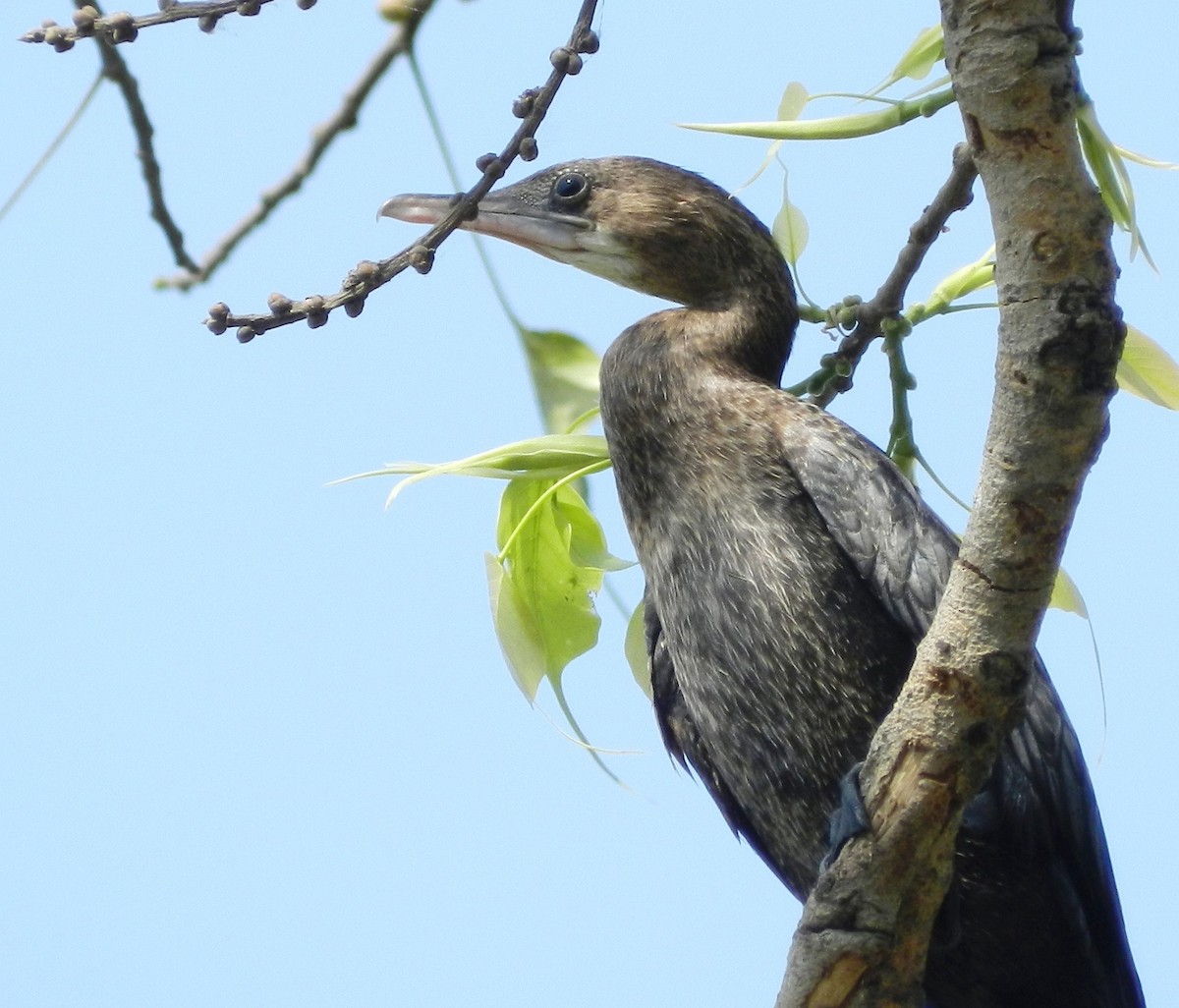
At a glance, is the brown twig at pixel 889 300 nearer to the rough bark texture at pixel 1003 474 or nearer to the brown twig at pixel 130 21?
the rough bark texture at pixel 1003 474

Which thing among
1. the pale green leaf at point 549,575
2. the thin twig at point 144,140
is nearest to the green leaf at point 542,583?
the pale green leaf at point 549,575

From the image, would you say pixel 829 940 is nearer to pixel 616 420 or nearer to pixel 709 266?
pixel 616 420

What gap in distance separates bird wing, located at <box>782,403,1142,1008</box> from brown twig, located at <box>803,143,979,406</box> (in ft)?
0.60

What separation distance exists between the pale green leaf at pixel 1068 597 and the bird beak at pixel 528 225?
74 cm

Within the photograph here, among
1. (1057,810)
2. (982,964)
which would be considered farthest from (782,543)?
(982,964)

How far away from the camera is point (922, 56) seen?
170 centimetres

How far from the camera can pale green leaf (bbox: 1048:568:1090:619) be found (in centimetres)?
177

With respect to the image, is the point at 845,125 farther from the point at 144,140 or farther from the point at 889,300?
Answer: the point at 144,140

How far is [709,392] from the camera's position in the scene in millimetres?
1751

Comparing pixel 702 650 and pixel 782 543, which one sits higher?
pixel 782 543

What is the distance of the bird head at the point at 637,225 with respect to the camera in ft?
6.31

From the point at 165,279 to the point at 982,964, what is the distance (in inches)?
45.8

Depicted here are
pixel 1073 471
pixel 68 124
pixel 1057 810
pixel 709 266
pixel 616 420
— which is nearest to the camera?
pixel 1073 471

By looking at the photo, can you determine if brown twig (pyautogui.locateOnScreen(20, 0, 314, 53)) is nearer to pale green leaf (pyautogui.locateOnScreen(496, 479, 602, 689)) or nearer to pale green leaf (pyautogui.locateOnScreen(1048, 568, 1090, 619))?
pale green leaf (pyautogui.locateOnScreen(496, 479, 602, 689))
